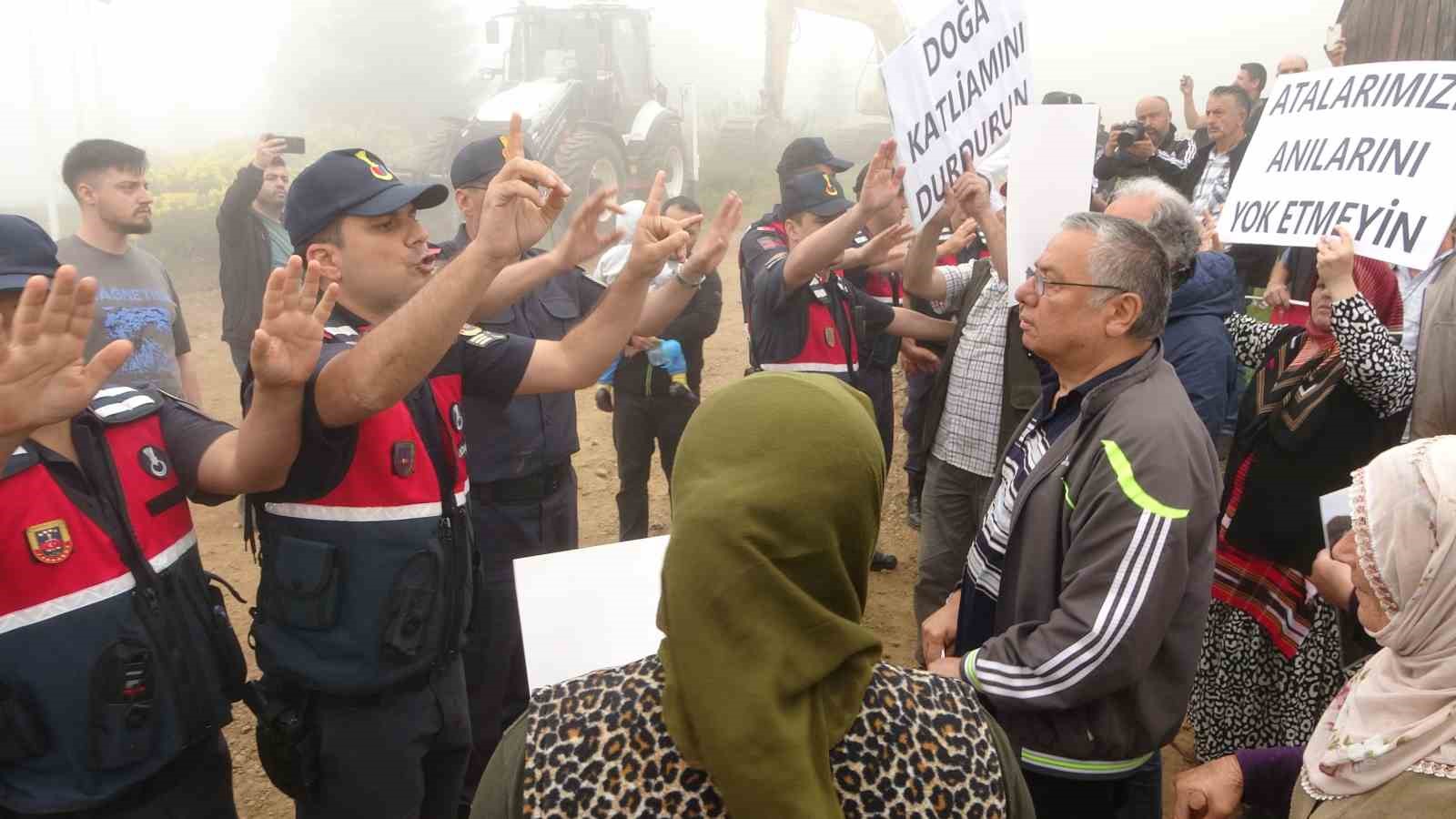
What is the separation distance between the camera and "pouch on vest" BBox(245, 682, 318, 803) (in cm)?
204

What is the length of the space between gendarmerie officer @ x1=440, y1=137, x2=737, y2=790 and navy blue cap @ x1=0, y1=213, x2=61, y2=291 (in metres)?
1.33

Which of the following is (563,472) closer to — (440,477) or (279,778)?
(440,477)

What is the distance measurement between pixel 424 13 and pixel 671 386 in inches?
909

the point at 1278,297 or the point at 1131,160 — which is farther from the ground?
the point at 1131,160

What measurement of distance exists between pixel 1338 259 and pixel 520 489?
9.18 ft

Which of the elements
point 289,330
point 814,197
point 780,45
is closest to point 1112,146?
point 814,197

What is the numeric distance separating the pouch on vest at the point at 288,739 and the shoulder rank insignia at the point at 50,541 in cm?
52

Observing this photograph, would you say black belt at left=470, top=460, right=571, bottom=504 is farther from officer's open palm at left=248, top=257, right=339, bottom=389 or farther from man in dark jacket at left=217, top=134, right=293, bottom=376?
man in dark jacket at left=217, top=134, right=293, bottom=376

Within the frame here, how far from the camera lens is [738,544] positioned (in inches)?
40.0

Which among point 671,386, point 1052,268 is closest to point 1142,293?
point 1052,268

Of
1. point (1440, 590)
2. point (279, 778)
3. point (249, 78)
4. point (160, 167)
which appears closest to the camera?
point (1440, 590)

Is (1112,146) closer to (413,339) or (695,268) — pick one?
(695,268)

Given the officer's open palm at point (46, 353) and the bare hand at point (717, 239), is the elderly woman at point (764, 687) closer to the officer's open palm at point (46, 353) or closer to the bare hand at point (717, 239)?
the officer's open palm at point (46, 353)

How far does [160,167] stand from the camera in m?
16.0
